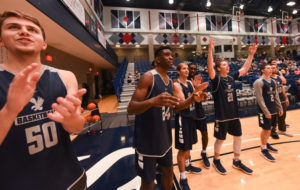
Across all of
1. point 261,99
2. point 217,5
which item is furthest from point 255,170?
point 217,5

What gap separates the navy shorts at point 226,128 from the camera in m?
2.39

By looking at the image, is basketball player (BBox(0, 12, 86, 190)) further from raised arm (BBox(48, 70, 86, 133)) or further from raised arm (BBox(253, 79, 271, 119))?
raised arm (BBox(253, 79, 271, 119))

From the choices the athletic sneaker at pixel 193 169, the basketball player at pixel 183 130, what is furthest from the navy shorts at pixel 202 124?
the athletic sneaker at pixel 193 169

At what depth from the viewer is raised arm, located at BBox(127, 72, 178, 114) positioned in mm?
1159

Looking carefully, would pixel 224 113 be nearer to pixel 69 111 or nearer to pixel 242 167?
pixel 242 167

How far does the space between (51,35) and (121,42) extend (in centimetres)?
1116

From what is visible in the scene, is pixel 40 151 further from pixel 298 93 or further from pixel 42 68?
pixel 298 93

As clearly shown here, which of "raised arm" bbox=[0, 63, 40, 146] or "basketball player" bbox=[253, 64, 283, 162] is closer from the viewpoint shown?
"raised arm" bbox=[0, 63, 40, 146]

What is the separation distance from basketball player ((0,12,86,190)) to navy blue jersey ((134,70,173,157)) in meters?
0.72

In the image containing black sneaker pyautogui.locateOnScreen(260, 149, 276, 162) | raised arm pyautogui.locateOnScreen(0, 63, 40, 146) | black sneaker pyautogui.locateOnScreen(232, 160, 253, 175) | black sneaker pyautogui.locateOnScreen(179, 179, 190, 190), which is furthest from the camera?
black sneaker pyautogui.locateOnScreen(260, 149, 276, 162)

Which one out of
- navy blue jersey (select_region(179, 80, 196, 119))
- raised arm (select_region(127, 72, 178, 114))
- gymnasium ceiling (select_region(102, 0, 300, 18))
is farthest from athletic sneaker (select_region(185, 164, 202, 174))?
gymnasium ceiling (select_region(102, 0, 300, 18))

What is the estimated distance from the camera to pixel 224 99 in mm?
2449

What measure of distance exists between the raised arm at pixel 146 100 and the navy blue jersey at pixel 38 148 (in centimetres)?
61

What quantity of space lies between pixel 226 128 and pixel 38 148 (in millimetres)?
2657
